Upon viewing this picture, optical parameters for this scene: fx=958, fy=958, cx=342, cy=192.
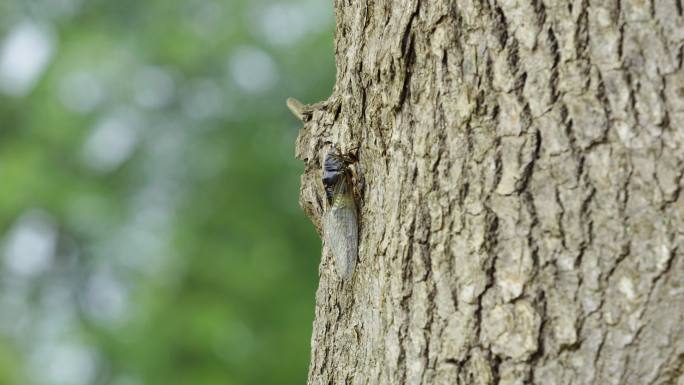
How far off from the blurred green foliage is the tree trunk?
6.16m

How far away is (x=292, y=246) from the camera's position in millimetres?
7965

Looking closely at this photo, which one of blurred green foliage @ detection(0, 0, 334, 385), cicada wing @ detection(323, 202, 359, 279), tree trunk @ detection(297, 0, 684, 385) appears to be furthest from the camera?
blurred green foliage @ detection(0, 0, 334, 385)

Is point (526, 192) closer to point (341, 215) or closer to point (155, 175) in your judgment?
point (341, 215)

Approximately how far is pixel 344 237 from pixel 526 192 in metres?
0.43

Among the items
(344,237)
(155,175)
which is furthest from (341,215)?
(155,175)

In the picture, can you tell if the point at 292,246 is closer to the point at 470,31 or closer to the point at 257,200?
the point at 257,200

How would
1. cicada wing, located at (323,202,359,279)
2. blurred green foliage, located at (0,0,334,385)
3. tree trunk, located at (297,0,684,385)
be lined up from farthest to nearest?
1. blurred green foliage, located at (0,0,334,385)
2. cicada wing, located at (323,202,359,279)
3. tree trunk, located at (297,0,684,385)

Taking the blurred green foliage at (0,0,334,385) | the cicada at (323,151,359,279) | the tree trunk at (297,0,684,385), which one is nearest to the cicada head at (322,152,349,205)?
the cicada at (323,151,359,279)

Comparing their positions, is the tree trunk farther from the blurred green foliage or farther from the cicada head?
the blurred green foliage

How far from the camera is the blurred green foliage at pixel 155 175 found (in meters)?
7.71

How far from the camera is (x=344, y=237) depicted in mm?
1664

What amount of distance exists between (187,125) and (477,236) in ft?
24.2

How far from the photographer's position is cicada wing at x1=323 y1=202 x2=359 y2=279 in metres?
1.64

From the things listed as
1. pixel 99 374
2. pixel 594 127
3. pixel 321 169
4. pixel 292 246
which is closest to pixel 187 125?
pixel 292 246
